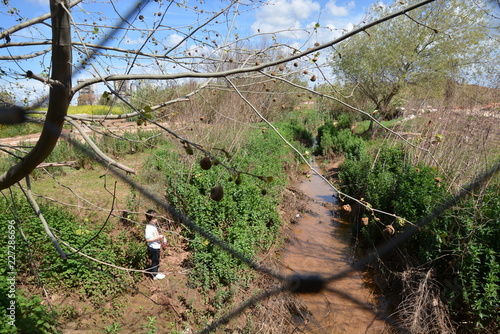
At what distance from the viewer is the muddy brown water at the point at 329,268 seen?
460cm

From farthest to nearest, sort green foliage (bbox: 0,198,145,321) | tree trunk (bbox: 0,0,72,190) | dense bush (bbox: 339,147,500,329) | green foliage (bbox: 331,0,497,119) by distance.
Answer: green foliage (bbox: 331,0,497,119) < green foliage (bbox: 0,198,145,321) < dense bush (bbox: 339,147,500,329) < tree trunk (bbox: 0,0,72,190)

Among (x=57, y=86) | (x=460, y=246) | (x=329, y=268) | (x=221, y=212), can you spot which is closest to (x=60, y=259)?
(x=221, y=212)

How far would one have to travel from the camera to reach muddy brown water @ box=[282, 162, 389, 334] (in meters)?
4.60

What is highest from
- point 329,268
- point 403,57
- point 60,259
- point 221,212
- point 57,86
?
point 403,57

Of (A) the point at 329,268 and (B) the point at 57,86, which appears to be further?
(A) the point at 329,268

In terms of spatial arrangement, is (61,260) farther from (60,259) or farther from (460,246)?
(460,246)

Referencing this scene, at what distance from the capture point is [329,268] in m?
6.12

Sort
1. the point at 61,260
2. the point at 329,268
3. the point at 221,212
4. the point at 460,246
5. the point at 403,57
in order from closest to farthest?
the point at 61,260, the point at 460,246, the point at 221,212, the point at 329,268, the point at 403,57

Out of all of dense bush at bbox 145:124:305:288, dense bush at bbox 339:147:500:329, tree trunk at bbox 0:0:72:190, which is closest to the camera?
tree trunk at bbox 0:0:72:190

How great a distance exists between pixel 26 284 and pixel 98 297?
806 mm

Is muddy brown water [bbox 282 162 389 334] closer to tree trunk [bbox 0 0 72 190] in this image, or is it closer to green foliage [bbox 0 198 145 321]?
tree trunk [bbox 0 0 72 190]

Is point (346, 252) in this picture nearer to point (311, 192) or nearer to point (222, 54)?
point (311, 192)

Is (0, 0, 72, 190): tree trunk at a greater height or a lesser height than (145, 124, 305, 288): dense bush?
greater

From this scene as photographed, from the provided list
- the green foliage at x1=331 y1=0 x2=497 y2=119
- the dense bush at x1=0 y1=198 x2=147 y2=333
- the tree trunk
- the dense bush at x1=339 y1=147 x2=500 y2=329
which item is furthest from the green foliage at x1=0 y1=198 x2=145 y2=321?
the green foliage at x1=331 y1=0 x2=497 y2=119
